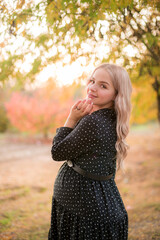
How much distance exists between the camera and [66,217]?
2131 millimetres

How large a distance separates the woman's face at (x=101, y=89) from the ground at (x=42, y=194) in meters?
2.11

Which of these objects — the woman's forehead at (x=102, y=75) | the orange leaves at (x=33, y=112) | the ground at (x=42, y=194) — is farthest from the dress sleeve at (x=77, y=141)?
the orange leaves at (x=33, y=112)

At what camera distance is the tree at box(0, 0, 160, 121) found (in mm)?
2490

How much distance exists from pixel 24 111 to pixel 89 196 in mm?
14024

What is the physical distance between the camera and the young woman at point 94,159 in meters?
1.99

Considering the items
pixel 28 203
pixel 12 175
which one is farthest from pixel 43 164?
pixel 28 203

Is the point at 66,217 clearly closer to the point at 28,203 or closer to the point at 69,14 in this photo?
the point at 69,14

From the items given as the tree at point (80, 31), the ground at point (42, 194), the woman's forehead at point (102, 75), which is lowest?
the ground at point (42, 194)

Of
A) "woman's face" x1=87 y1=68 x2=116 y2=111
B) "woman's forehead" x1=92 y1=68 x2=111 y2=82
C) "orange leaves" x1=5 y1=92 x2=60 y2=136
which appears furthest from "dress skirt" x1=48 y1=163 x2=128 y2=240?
"orange leaves" x1=5 y1=92 x2=60 y2=136

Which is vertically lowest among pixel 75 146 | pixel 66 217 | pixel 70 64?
pixel 66 217

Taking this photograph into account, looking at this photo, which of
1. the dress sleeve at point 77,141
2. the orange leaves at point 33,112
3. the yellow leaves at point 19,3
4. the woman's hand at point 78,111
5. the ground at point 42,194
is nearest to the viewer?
the dress sleeve at point 77,141

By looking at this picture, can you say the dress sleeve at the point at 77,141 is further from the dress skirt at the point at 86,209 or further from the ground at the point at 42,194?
the ground at the point at 42,194

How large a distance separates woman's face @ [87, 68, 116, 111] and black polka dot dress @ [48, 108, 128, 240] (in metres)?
0.10

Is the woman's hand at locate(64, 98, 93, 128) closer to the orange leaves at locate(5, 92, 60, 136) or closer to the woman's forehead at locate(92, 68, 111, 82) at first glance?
the woman's forehead at locate(92, 68, 111, 82)
